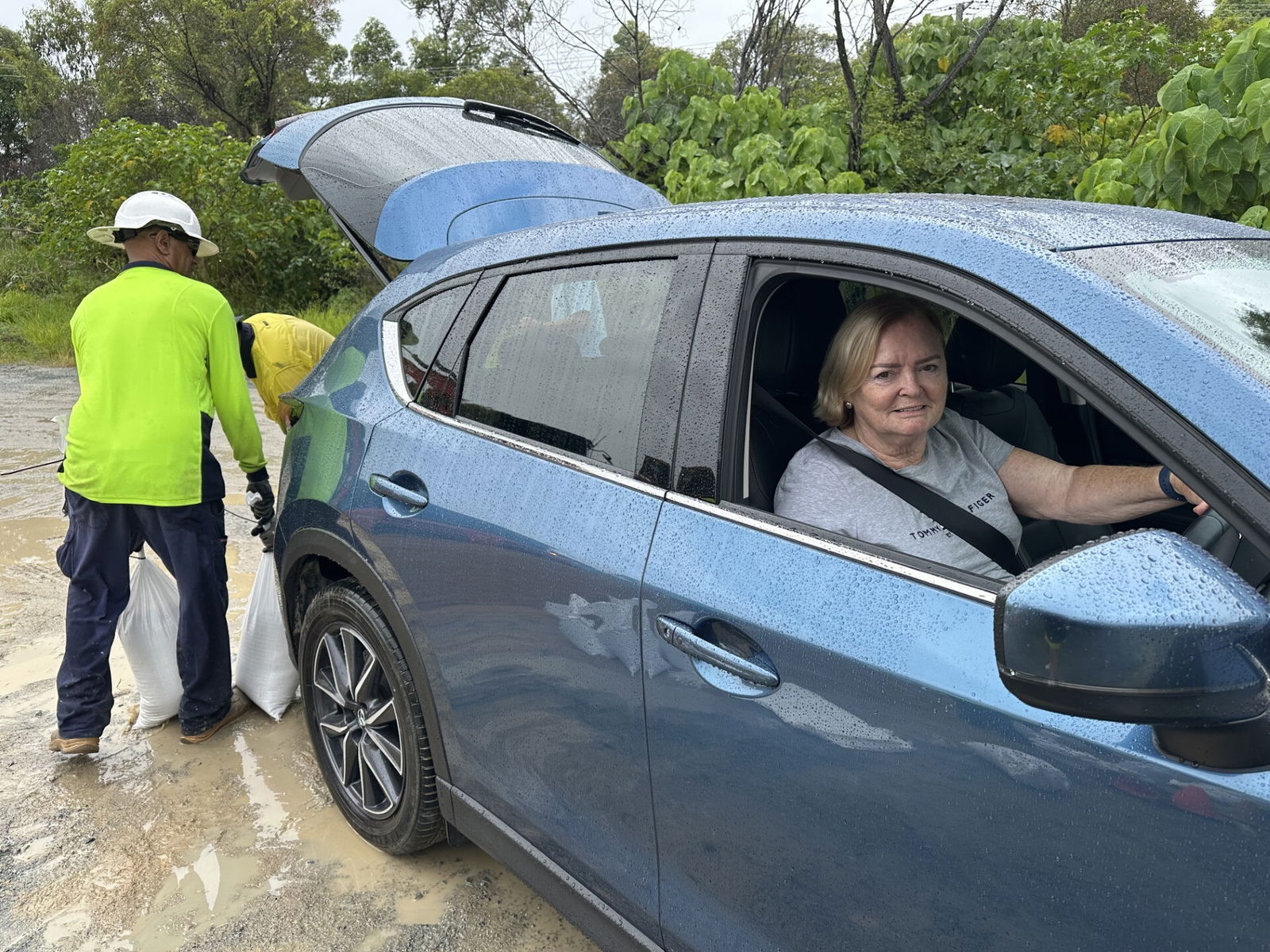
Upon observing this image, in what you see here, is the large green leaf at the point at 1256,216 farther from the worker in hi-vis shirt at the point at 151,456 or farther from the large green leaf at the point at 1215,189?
the worker in hi-vis shirt at the point at 151,456

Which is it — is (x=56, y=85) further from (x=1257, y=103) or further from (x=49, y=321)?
(x=1257, y=103)

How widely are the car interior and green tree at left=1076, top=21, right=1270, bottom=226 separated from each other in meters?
1.41

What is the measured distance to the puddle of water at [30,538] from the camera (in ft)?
17.7

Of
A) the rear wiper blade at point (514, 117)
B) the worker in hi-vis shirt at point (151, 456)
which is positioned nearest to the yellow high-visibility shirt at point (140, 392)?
the worker in hi-vis shirt at point (151, 456)

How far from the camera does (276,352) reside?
377 cm

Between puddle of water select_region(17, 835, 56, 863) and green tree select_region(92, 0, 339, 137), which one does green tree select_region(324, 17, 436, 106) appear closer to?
green tree select_region(92, 0, 339, 137)

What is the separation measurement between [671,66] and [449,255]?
5758 millimetres

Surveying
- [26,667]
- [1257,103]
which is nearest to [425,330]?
[26,667]

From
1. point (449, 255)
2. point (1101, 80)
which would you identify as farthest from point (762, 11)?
point (449, 255)

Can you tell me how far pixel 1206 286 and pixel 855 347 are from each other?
670mm

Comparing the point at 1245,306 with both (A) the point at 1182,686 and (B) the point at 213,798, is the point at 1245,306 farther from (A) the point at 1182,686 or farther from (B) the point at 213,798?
(B) the point at 213,798

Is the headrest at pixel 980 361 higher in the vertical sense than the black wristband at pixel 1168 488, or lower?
higher

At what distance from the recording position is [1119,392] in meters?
1.34

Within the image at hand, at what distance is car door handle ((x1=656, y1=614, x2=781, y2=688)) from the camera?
1582 millimetres
